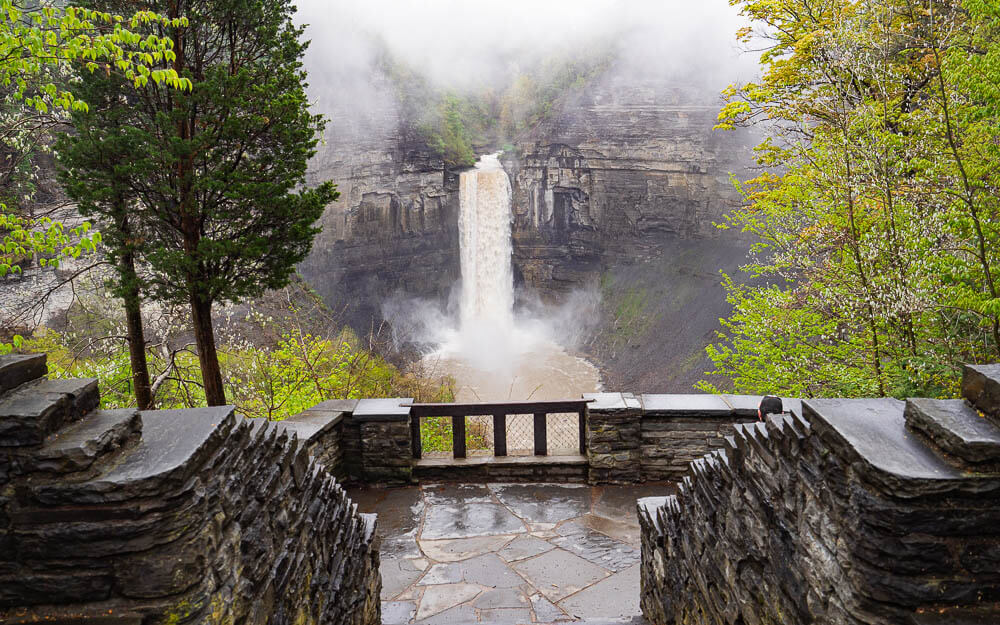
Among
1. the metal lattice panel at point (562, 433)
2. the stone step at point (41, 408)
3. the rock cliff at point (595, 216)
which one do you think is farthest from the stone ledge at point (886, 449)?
the rock cliff at point (595, 216)

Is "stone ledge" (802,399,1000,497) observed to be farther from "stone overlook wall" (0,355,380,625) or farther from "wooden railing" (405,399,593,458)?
"wooden railing" (405,399,593,458)

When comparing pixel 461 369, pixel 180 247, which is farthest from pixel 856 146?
pixel 461 369

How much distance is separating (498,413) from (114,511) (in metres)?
5.55

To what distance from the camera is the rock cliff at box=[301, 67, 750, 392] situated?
31.9 meters

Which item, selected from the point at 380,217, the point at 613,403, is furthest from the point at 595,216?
the point at 613,403

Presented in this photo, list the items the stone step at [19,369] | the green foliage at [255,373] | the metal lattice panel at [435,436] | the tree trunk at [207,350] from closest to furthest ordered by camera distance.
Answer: the stone step at [19,369], the tree trunk at [207,350], the green foliage at [255,373], the metal lattice panel at [435,436]

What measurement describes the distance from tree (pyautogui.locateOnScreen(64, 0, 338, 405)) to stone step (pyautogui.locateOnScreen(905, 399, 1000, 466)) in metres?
6.62

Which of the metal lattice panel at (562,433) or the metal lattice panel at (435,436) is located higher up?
the metal lattice panel at (435,436)

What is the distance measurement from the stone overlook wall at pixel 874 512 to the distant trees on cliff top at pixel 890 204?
10.4 ft

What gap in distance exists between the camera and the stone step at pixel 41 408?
199cm

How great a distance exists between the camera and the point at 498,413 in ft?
24.1

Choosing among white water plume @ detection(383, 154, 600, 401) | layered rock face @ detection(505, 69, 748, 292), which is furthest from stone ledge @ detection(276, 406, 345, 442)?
layered rock face @ detection(505, 69, 748, 292)

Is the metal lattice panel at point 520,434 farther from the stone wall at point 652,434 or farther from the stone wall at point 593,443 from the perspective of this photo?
the stone wall at point 652,434

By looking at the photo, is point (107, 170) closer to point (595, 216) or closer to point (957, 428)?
point (957, 428)
